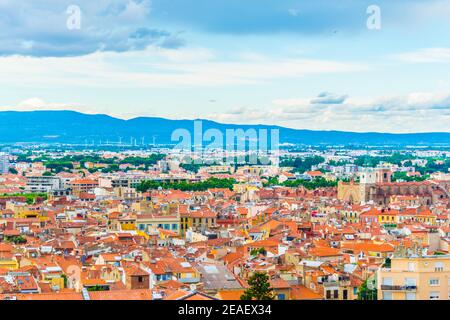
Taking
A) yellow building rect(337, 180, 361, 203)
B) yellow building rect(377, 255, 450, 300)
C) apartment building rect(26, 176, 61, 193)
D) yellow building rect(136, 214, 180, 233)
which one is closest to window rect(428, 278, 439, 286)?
yellow building rect(377, 255, 450, 300)

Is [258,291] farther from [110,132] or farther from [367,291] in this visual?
[110,132]

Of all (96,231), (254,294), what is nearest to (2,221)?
(96,231)

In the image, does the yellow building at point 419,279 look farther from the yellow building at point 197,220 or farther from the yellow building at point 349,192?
the yellow building at point 349,192

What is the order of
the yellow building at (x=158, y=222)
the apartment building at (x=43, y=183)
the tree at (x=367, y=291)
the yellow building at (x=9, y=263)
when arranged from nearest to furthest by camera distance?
the tree at (x=367, y=291) < the yellow building at (x=9, y=263) < the yellow building at (x=158, y=222) < the apartment building at (x=43, y=183)

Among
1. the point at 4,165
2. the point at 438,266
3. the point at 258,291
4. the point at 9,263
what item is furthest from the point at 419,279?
the point at 4,165

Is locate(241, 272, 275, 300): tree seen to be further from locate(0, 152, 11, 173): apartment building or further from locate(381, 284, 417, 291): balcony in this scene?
locate(0, 152, 11, 173): apartment building

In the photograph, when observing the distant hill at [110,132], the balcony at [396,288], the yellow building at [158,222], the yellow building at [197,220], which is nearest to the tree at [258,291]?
the balcony at [396,288]
